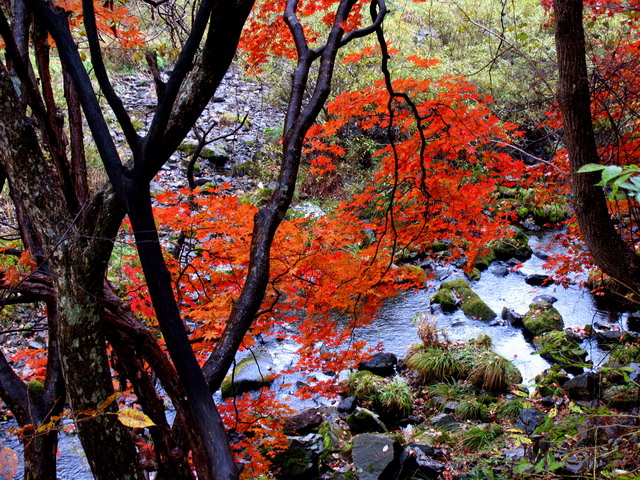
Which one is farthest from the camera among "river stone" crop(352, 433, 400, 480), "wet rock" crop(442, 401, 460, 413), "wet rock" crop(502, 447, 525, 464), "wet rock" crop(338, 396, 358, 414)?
"wet rock" crop(338, 396, 358, 414)

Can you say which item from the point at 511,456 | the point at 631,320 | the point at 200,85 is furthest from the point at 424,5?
the point at 200,85

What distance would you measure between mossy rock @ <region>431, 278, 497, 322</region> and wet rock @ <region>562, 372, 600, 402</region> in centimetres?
262

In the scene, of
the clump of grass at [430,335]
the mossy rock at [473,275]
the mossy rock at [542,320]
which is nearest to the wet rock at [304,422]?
the clump of grass at [430,335]

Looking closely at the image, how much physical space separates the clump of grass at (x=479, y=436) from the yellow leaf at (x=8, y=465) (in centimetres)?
491

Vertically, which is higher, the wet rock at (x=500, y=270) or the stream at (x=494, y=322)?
the wet rock at (x=500, y=270)

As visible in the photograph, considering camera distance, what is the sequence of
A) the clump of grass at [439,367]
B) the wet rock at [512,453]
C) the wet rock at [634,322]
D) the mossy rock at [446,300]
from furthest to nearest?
Answer: the mossy rock at [446,300]
the wet rock at [634,322]
the clump of grass at [439,367]
the wet rock at [512,453]

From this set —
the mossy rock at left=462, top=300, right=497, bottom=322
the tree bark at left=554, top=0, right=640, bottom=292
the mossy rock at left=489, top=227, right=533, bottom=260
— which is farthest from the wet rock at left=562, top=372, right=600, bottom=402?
the mossy rock at left=489, top=227, right=533, bottom=260

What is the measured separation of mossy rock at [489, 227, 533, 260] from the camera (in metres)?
9.98

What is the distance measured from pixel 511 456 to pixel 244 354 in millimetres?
4436

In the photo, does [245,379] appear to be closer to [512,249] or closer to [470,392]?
[470,392]

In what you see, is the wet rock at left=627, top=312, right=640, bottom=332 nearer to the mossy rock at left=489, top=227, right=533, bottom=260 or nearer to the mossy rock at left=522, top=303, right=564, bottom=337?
the mossy rock at left=522, top=303, right=564, bottom=337

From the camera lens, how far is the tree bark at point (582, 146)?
9.04 ft

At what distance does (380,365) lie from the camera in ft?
23.9

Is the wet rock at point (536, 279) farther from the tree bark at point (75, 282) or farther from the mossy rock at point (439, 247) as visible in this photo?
the tree bark at point (75, 282)
